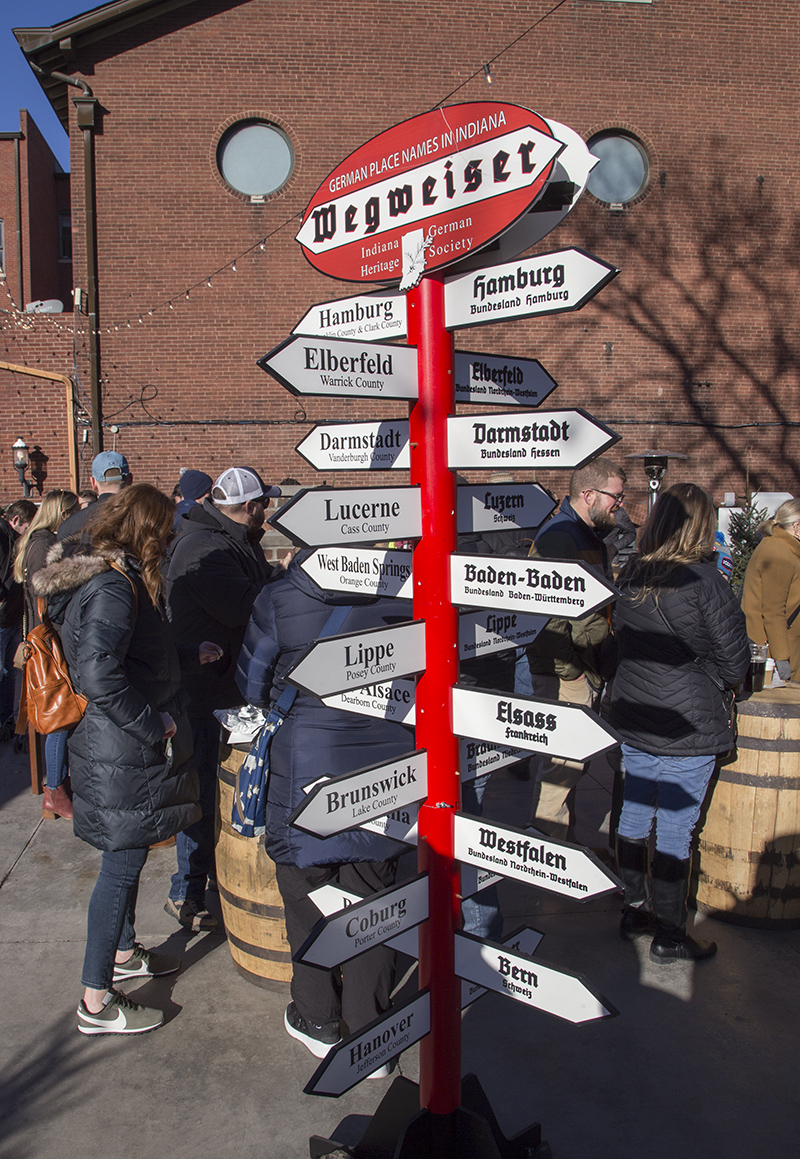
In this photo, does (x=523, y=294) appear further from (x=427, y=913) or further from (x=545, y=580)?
(x=427, y=913)

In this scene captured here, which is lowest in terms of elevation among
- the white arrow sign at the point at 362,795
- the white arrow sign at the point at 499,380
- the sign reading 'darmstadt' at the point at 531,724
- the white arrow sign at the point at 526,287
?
the white arrow sign at the point at 362,795

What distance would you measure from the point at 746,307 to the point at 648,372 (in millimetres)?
2104

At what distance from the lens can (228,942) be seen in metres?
3.65

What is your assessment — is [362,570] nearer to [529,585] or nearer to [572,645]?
[529,585]

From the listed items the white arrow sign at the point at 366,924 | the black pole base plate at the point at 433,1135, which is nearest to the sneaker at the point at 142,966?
the black pole base plate at the point at 433,1135

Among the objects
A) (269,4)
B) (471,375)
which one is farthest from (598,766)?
(269,4)

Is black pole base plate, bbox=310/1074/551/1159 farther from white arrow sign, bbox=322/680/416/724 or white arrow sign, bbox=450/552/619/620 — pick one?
white arrow sign, bbox=450/552/619/620

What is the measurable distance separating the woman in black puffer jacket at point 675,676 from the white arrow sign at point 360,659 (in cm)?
172

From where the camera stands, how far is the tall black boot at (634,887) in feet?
12.0

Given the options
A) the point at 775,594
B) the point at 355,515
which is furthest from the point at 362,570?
the point at 775,594

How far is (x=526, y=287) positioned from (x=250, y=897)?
246cm

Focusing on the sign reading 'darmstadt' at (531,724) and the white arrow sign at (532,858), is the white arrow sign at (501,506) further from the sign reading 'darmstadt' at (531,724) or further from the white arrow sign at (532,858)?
the white arrow sign at (532,858)

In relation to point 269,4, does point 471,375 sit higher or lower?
lower

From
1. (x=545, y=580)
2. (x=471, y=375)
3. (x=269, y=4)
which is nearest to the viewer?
(x=545, y=580)
